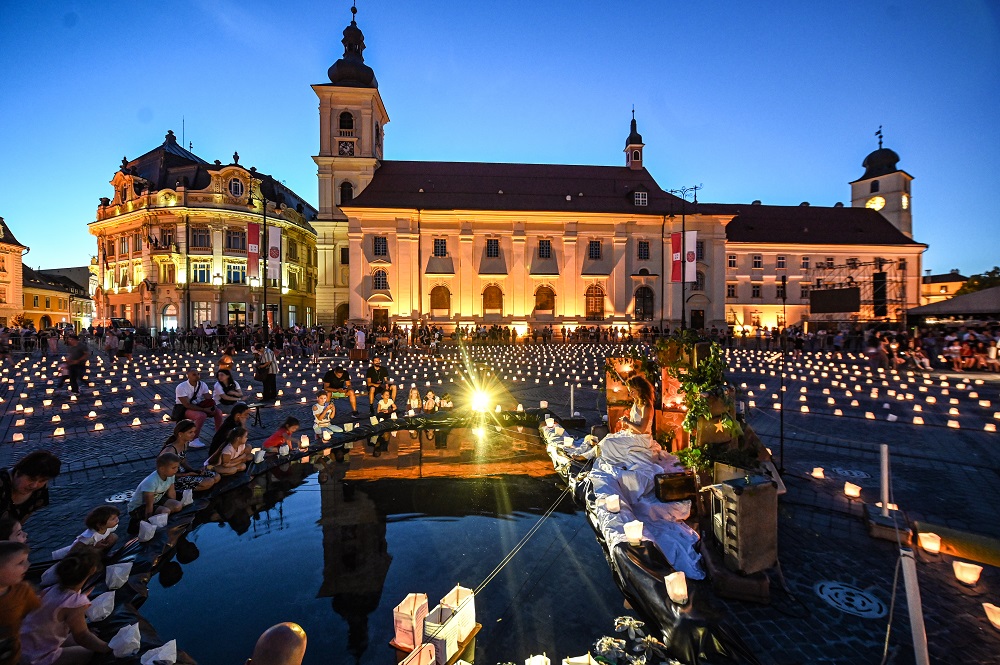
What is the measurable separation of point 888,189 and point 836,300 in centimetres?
3657

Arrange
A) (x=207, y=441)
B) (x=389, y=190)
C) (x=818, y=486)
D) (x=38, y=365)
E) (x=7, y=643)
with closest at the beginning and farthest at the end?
(x=7, y=643) < (x=818, y=486) < (x=207, y=441) < (x=38, y=365) < (x=389, y=190)

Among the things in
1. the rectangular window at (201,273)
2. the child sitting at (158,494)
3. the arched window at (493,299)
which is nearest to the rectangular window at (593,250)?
the arched window at (493,299)

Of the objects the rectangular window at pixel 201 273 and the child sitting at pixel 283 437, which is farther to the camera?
the rectangular window at pixel 201 273

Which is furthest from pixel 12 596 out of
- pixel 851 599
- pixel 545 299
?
pixel 545 299

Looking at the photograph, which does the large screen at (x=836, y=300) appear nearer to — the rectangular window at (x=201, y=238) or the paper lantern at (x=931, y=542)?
the paper lantern at (x=931, y=542)

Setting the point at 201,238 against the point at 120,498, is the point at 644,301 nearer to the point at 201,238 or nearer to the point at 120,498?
the point at 120,498

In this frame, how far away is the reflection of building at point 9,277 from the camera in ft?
159

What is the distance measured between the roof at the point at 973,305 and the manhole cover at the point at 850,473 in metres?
21.0

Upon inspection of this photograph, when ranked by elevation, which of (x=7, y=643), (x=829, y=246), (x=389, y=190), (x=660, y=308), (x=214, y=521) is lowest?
(x=214, y=521)

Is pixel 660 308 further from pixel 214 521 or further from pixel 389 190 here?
pixel 214 521

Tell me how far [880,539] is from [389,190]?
140 feet

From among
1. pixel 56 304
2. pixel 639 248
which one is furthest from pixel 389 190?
pixel 56 304

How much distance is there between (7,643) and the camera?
8.07 feet

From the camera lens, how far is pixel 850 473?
23.0ft
